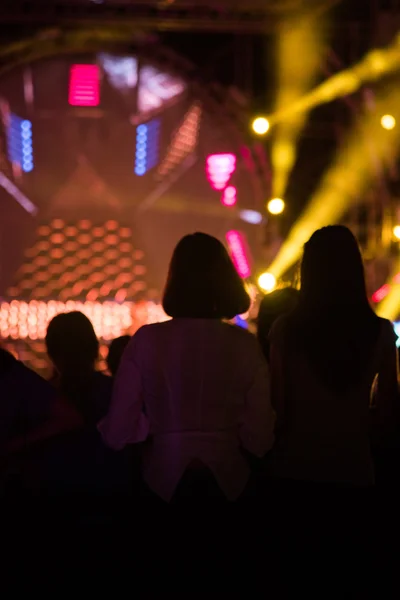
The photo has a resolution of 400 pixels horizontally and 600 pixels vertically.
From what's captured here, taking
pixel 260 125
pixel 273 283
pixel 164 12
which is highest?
pixel 164 12

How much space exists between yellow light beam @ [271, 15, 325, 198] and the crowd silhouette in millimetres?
5329

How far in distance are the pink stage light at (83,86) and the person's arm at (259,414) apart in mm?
5744

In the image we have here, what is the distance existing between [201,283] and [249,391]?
29cm

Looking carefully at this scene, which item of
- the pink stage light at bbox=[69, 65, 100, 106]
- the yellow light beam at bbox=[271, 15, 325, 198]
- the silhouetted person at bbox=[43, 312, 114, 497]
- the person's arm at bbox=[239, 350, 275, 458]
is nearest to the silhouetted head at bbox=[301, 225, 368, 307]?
the person's arm at bbox=[239, 350, 275, 458]

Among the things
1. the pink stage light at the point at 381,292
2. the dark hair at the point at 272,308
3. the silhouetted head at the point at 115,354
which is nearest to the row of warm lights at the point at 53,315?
the pink stage light at the point at 381,292

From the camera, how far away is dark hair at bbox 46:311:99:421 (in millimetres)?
2729

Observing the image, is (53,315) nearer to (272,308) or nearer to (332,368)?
(272,308)

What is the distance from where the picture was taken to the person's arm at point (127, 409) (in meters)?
2.04

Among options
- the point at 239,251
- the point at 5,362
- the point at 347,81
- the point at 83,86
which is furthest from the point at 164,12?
the point at 5,362

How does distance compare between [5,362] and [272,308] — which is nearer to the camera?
[5,362]

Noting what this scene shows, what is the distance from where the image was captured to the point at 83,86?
738 cm

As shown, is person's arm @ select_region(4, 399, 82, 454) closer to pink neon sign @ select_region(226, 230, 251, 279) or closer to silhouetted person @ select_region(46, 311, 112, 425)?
silhouetted person @ select_region(46, 311, 112, 425)

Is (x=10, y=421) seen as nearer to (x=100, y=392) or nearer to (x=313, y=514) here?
(x=100, y=392)

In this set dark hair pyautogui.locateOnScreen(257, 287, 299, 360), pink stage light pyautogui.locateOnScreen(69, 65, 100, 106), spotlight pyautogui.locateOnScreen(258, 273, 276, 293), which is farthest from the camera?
pink stage light pyautogui.locateOnScreen(69, 65, 100, 106)
